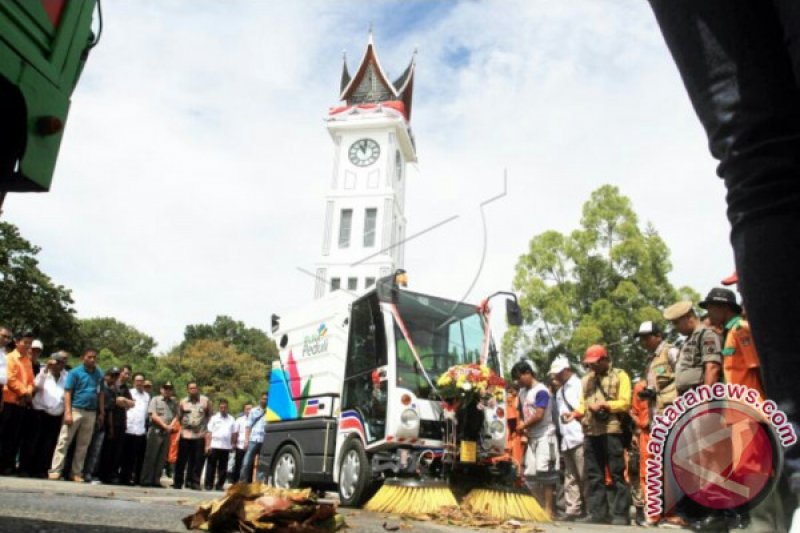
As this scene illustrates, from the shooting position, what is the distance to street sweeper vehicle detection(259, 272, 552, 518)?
6742mm

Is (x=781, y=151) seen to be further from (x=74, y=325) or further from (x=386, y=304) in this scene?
(x=74, y=325)

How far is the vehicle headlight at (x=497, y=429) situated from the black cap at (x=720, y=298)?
3.58 meters

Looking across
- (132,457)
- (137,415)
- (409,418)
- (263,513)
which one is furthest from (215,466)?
(263,513)

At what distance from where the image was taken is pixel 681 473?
3.01ft

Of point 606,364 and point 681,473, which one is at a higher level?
point 606,364

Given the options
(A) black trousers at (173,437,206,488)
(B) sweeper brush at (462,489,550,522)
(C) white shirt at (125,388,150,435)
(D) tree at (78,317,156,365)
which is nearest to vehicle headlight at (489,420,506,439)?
(B) sweeper brush at (462,489,550,522)

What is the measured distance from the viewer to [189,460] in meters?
12.0

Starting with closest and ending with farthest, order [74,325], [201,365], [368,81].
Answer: [74,325], [201,365], [368,81]

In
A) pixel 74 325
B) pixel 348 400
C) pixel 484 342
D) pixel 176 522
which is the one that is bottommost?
pixel 176 522

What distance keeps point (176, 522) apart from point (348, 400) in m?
5.93

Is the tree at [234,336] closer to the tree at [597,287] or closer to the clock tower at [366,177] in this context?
the clock tower at [366,177]

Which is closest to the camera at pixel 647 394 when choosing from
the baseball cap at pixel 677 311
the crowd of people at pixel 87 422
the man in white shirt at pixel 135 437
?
the baseball cap at pixel 677 311

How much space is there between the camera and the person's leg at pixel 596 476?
647 centimetres

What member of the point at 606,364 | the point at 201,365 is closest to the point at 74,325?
the point at 201,365
